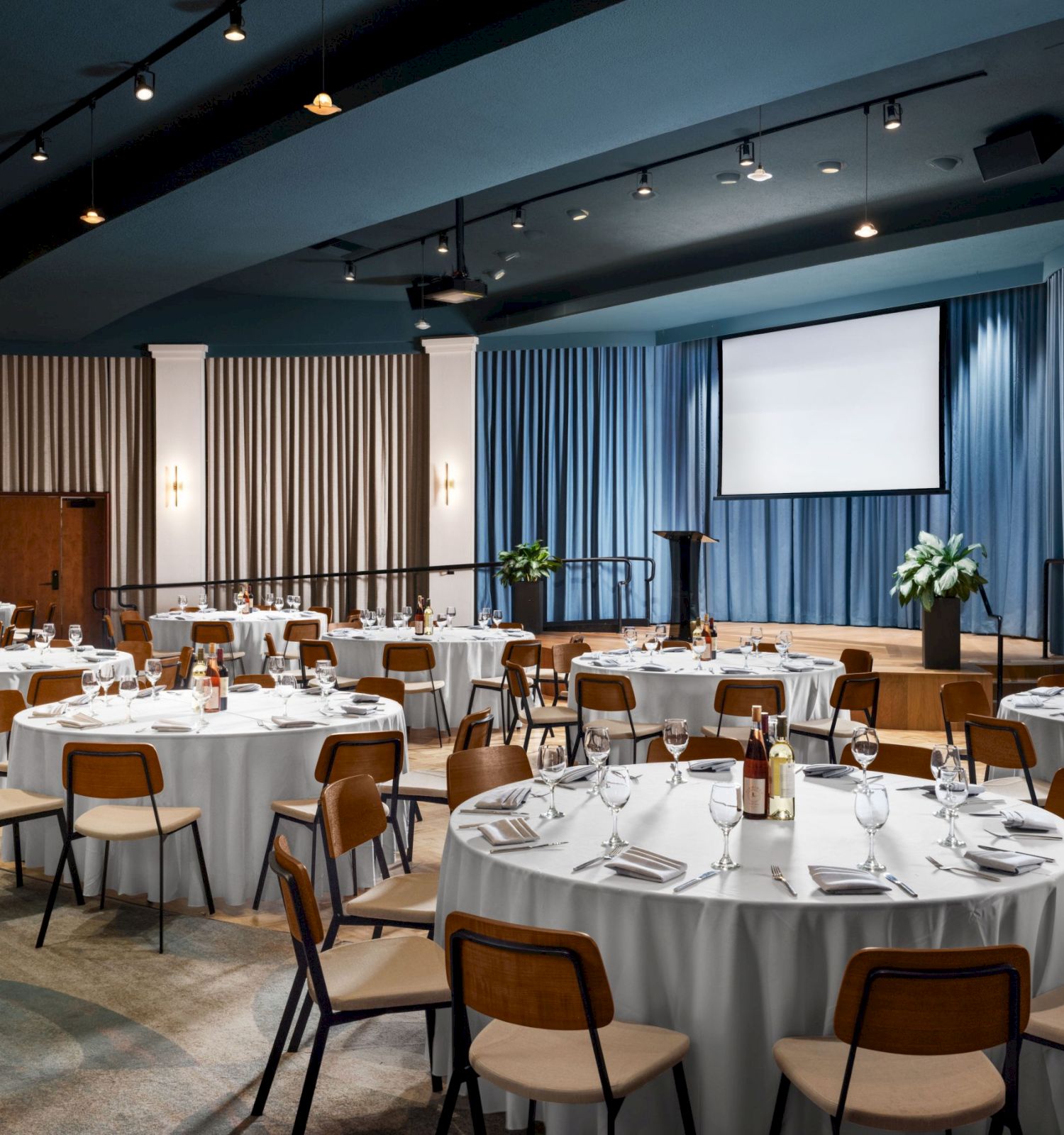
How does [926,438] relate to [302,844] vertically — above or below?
above

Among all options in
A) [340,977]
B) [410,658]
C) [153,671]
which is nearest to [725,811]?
[340,977]

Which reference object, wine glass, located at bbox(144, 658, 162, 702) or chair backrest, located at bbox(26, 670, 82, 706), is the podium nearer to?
chair backrest, located at bbox(26, 670, 82, 706)

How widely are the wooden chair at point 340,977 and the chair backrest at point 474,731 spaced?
4.64 feet

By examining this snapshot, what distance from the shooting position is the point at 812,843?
288 cm

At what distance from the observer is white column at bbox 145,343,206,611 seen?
1355 cm

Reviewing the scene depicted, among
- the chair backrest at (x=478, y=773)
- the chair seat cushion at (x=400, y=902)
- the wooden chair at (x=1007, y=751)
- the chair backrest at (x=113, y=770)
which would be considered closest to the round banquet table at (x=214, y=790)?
the chair backrest at (x=113, y=770)

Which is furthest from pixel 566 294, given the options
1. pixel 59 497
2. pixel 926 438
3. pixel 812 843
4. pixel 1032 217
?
pixel 812 843

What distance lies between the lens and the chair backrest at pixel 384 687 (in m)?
5.76

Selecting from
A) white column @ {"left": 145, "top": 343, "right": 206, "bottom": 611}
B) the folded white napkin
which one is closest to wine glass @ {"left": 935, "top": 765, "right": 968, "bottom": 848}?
the folded white napkin

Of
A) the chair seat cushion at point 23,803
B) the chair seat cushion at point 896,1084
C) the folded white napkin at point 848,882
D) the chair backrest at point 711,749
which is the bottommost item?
the chair seat cushion at point 896,1084

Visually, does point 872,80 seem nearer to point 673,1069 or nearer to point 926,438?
point 926,438

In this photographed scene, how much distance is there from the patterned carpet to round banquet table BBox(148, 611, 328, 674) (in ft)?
18.0

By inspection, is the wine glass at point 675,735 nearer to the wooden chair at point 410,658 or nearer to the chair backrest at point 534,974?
the chair backrest at point 534,974

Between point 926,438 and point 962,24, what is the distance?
6.17 m
